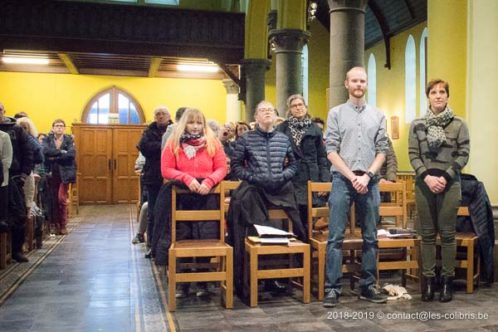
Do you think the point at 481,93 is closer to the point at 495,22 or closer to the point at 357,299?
the point at 495,22

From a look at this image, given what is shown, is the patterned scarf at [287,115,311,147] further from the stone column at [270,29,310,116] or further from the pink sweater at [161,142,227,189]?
the stone column at [270,29,310,116]

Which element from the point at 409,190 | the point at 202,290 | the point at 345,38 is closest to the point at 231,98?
the point at 409,190

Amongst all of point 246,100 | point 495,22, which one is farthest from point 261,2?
point 495,22

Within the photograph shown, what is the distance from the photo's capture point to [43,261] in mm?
5758

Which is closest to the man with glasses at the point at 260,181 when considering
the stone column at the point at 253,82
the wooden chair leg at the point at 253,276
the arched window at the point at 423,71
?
the wooden chair leg at the point at 253,276

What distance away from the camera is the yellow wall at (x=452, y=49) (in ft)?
16.2

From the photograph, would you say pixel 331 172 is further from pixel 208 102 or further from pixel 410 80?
pixel 208 102

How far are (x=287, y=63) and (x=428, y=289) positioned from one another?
18.1 ft

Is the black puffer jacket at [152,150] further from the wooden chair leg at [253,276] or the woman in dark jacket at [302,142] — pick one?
the wooden chair leg at [253,276]

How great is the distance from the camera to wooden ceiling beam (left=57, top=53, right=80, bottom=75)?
14177 mm

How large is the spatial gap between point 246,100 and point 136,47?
2.66 metres

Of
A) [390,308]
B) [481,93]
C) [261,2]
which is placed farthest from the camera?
[261,2]

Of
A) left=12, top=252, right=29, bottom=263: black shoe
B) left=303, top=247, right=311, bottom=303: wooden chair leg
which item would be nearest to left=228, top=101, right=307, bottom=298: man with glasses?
left=303, top=247, right=311, bottom=303: wooden chair leg

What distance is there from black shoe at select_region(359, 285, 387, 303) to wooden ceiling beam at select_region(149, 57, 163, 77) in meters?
11.4
